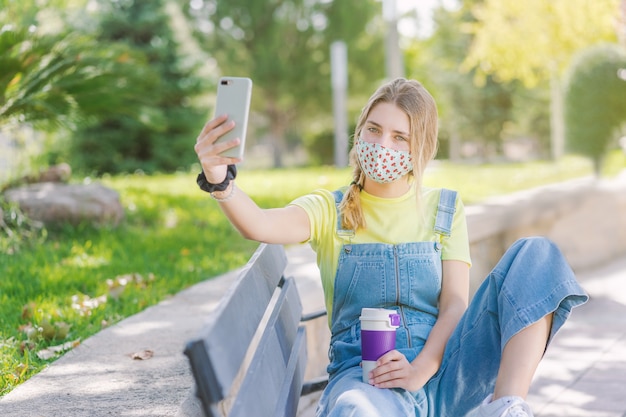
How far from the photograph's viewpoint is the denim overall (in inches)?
90.4

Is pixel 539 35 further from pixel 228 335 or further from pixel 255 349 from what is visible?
pixel 228 335

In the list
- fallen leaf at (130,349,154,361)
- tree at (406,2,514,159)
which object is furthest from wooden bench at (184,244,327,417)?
tree at (406,2,514,159)

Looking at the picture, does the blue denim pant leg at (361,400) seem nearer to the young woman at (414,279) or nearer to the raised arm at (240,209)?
the young woman at (414,279)

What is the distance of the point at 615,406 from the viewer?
3705mm

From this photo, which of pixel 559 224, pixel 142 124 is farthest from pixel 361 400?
pixel 142 124

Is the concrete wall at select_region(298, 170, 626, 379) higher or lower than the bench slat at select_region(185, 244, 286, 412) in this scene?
lower

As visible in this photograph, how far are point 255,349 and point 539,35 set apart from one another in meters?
18.7

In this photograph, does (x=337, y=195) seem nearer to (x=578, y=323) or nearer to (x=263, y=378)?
(x=263, y=378)

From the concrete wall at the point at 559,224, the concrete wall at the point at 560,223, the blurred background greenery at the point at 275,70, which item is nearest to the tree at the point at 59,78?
the blurred background greenery at the point at 275,70

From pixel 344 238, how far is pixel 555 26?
709 inches

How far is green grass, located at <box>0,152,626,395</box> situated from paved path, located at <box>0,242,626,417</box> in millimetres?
177

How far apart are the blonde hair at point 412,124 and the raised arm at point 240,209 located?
153mm

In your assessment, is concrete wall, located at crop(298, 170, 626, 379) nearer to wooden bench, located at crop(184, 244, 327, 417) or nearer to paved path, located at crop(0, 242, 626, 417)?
paved path, located at crop(0, 242, 626, 417)

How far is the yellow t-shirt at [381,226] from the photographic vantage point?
2.65 m
